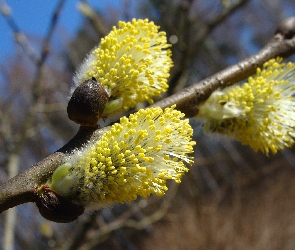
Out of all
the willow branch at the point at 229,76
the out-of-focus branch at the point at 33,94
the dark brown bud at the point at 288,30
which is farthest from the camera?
the out-of-focus branch at the point at 33,94

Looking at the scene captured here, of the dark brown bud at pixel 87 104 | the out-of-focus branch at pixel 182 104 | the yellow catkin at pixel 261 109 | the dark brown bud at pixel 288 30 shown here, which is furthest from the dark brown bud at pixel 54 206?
the dark brown bud at pixel 288 30

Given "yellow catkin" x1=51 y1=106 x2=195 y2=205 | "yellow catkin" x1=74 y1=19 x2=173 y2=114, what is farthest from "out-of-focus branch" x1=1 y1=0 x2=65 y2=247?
"yellow catkin" x1=51 y1=106 x2=195 y2=205

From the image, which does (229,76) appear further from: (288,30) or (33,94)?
(33,94)

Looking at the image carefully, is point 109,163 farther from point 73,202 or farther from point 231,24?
point 231,24

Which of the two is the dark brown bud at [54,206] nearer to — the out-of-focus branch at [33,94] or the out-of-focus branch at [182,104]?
the out-of-focus branch at [182,104]

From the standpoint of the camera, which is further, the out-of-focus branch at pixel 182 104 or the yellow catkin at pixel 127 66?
the yellow catkin at pixel 127 66

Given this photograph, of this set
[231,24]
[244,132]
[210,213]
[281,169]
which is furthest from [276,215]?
[231,24]

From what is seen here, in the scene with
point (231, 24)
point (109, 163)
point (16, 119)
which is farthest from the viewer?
point (231, 24)

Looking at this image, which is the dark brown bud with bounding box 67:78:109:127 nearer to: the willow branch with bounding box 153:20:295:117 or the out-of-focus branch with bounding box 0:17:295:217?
the out-of-focus branch with bounding box 0:17:295:217
